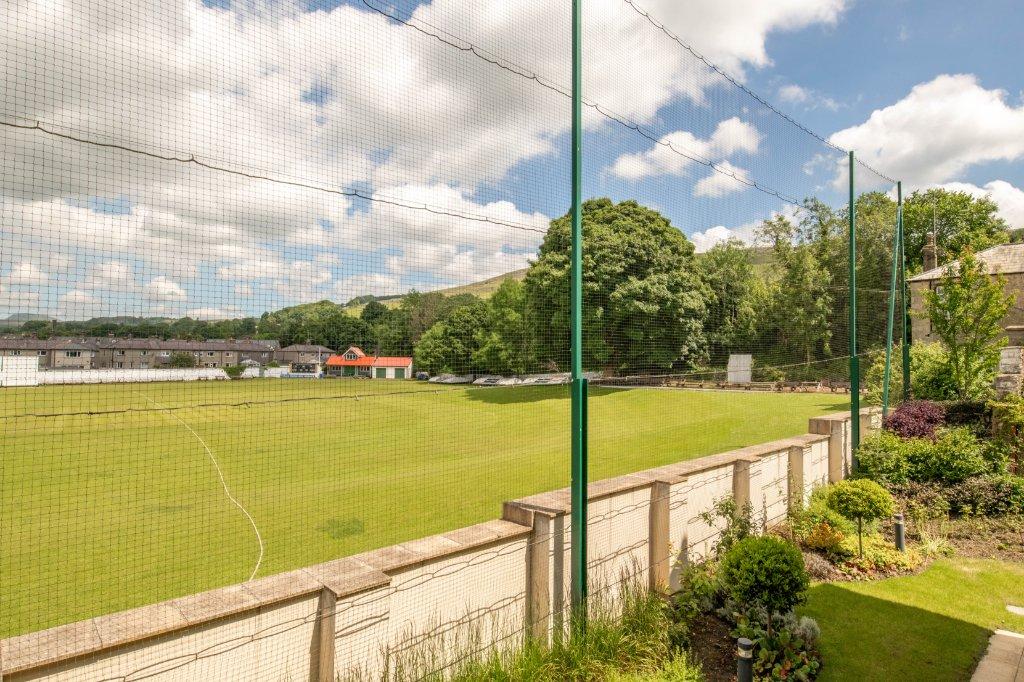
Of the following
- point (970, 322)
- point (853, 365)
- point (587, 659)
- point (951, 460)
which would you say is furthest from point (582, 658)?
point (970, 322)

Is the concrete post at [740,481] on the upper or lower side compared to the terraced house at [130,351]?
lower

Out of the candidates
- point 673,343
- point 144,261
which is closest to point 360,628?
point 144,261

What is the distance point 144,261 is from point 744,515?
4.40 m

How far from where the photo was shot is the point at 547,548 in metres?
3.08

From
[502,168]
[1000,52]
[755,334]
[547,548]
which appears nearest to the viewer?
[547,548]

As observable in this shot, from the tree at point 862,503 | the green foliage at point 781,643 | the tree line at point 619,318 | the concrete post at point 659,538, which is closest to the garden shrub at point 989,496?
the tree at point 862,503

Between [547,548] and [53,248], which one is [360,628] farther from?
[53,248]

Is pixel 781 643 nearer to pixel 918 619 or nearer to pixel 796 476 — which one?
pixel 918 619

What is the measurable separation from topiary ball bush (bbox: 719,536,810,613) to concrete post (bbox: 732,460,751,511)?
1358 millimetres

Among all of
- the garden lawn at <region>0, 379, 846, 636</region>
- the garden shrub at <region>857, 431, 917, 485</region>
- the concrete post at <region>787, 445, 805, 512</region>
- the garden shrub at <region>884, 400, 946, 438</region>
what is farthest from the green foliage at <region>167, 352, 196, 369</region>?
the garden shrub at <region>884, 400, 946, 438</region>

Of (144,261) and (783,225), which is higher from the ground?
Result: (783,225)

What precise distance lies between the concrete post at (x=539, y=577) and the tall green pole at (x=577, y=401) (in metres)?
0.16

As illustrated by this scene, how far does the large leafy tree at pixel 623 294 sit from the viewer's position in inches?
157

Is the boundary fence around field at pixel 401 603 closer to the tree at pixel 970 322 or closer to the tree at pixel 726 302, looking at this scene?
the tree at pixel 726 302
